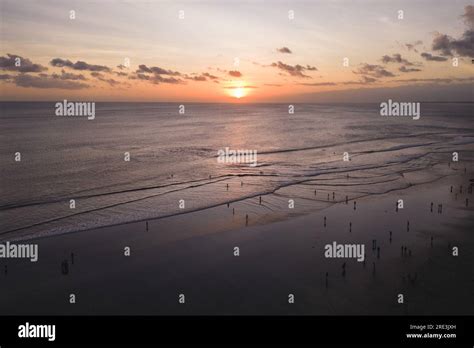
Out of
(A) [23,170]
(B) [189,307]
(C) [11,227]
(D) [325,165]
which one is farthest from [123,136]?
(B) [189,307]

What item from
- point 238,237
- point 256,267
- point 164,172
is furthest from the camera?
point 164,172

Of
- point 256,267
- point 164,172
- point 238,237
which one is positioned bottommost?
point 256,267

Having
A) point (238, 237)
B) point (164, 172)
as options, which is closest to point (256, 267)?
point (238, 237)

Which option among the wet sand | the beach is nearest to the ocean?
the beach

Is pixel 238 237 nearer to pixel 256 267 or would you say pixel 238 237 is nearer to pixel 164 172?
pixel 256 267

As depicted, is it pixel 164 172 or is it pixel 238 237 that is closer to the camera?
pixel 238 237

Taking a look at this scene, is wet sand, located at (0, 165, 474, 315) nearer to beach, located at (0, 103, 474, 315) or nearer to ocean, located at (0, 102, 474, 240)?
beach, located at (0, 103, 474, 315)

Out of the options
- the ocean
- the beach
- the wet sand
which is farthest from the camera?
the ocean
